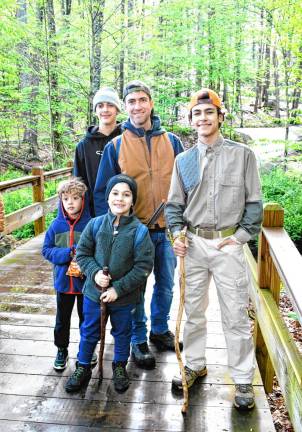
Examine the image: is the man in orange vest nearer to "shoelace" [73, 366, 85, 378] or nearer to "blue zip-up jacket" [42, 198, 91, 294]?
"blue zip-up jacket" [42, 198, 91, 294]

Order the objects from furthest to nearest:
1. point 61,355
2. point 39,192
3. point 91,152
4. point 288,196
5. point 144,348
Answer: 1. point 288,196
2. point 39,192
3. point 91,152
4. point 144,348
5. point 61,355

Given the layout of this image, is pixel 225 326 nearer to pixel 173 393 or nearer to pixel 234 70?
pixel 173 393

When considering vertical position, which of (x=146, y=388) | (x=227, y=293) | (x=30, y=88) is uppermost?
(x=30, y=88)

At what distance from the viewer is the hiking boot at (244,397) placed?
265 centimetres

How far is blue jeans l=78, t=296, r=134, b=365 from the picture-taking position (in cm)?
291

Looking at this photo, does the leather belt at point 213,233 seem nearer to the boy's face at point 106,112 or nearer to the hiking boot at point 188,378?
the hiking boot at point 188,378

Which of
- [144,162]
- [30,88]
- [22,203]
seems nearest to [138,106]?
[144,162]

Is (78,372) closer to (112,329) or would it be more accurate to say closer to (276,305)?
(112,329)

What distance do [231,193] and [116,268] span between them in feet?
3.01

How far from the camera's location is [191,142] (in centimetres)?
1702

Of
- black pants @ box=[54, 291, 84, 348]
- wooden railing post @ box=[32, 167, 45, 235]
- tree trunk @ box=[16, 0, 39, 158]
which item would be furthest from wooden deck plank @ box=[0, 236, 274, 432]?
tree trunk @ box=[16, 0, 39, 158]

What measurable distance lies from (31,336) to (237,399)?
6.41 feet

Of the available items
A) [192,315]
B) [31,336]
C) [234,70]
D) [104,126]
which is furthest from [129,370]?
[234,70]

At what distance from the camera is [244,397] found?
2.66 m
